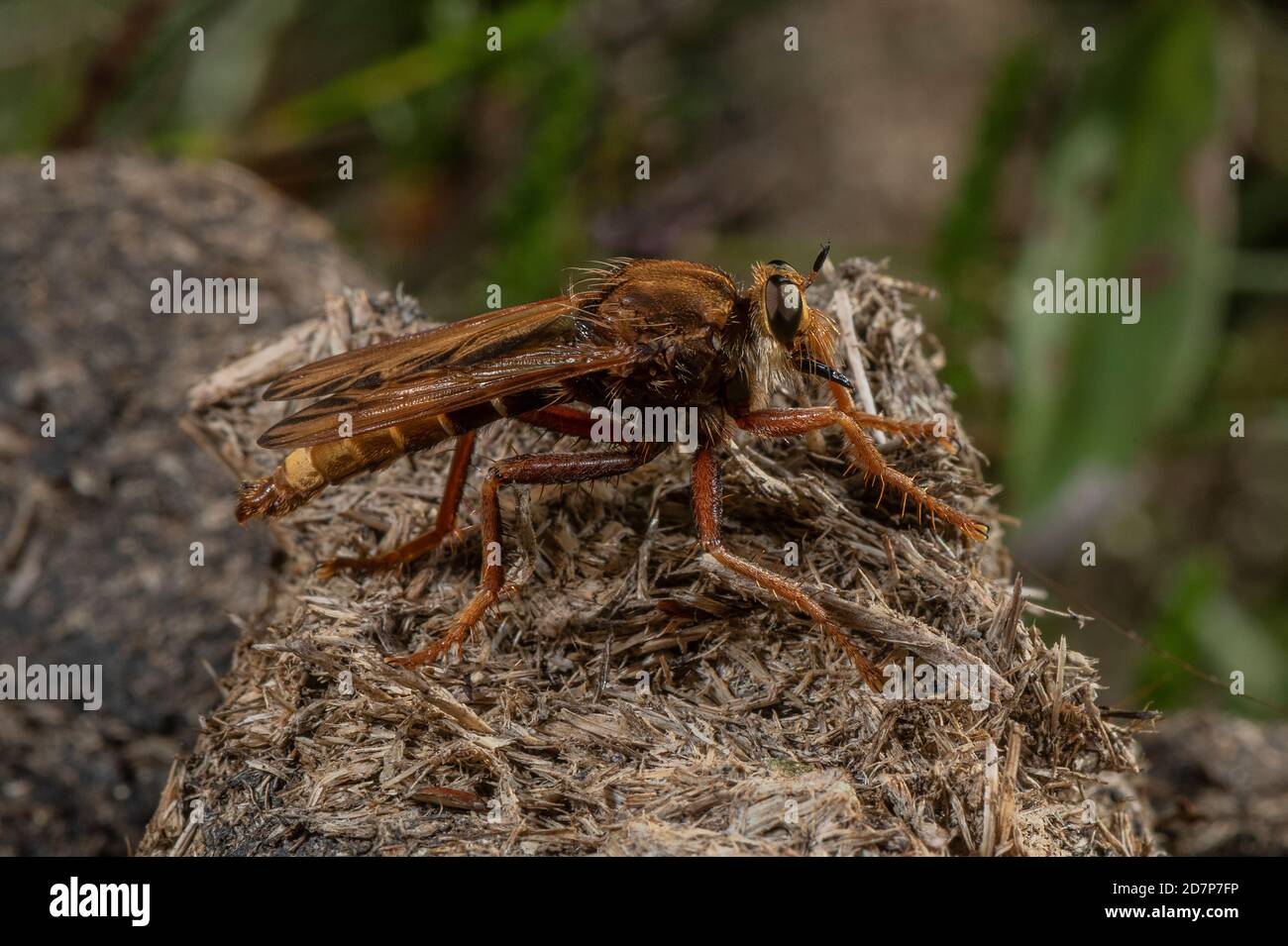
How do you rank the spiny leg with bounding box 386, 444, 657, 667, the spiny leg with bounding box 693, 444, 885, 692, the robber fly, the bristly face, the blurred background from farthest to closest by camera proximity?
the blurred background → the bristly face → the robber fly → the spiny leg with bounding box 386, 444, 657, 667 → the spiny leg with bounding box 693, 444, 885, 692

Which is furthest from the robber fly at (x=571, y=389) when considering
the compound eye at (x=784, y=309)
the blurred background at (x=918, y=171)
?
the blurred background at (x=918, y=171)

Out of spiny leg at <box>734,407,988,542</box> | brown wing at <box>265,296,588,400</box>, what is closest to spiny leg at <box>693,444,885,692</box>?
spiny leg at <box>734,407,988,542</box>

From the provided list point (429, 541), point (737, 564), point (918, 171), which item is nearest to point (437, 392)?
point (429, 541)

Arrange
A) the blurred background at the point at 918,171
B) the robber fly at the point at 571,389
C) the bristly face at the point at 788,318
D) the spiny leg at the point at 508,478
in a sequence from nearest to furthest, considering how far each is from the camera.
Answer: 1. the spiny leg at the point at 508,478
2. the robber fly at the point at 571,389
3. the bristly face at the point at 788,318
4. the blurred background at the point at 918,171

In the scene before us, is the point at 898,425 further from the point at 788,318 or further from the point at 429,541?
the point at 429,541

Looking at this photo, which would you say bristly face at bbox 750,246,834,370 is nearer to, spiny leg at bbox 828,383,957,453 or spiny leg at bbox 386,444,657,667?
spiny leg at bbox 828,383,957,453

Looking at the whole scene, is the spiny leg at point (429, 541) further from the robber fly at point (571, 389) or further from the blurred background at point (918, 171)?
the blurred background at point (918, 171)
